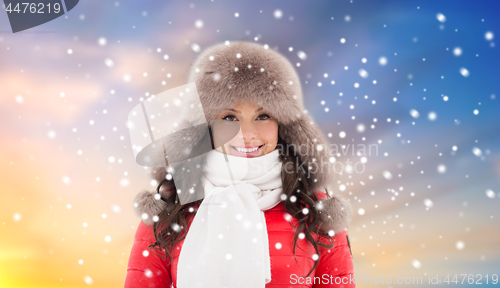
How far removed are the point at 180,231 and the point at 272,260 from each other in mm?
481

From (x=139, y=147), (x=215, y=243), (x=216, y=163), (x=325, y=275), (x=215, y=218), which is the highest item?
(x=139, y=147)

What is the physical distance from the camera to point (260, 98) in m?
1.51

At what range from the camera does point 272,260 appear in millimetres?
1478

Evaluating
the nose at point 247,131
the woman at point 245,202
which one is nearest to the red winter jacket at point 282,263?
the woman at point 245,202

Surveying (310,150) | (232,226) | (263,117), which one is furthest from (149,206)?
(310,150)

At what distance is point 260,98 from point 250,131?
165 millimetres

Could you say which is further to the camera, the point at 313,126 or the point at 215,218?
the point at 313,126

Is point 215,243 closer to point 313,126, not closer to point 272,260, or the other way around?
point 272,260

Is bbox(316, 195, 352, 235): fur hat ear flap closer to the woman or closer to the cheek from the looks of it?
the woman

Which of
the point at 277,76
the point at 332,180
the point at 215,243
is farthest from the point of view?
the point at 332,180

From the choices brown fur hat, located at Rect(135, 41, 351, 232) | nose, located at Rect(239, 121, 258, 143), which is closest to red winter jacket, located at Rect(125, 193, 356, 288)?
brown fur hat, located at Rect(135, 41, 351, 232)

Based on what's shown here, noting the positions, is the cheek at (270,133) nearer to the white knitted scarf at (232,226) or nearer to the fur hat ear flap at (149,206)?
the white knitted scarf at (232,226)

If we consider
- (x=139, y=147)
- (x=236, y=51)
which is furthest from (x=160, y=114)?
(x=236, y=51)

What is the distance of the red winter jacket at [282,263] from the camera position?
1475 millimetres
